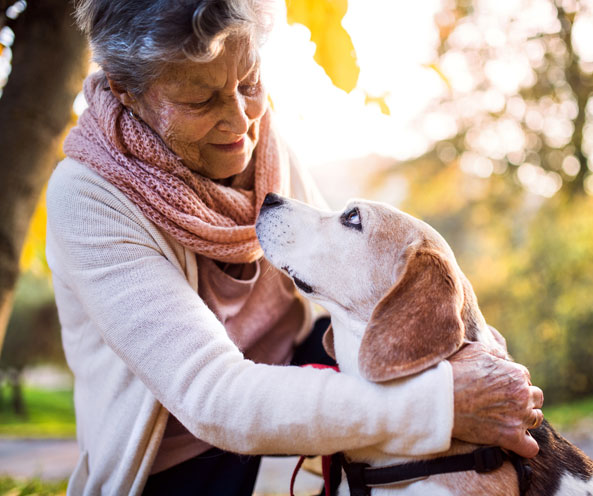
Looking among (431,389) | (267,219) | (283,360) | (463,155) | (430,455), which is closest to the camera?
(431,389)

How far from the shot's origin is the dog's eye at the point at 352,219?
75.5 inches

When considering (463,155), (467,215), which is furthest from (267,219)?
(467,215)

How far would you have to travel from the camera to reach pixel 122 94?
1846 millimetres

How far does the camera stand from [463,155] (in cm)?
1511

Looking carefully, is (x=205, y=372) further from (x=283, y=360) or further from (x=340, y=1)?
(x=340, y=1)

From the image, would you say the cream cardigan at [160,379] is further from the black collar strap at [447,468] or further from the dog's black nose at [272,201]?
the dog's black nose at [272,201]

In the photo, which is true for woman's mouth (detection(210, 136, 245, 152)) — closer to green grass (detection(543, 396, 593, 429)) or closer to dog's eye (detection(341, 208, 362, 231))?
dog's eye (detection(341, 208, 362, 231))

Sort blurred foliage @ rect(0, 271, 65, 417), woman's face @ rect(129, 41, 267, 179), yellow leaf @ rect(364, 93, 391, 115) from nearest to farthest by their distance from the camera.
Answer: woman's face @ rect(129, 41, 267, 179) < yellow leaf @ rect(364, 93, 391, 115) < blurred foliage @ rect(0, 271, 65, 417)

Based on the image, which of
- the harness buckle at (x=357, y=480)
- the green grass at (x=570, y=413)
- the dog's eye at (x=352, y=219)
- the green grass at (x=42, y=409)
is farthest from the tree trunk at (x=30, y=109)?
the green grass at (x=42, y=409)

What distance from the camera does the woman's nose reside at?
1796 millimetres

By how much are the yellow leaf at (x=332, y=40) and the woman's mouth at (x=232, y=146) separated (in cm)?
45

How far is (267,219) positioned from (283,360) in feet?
2.50

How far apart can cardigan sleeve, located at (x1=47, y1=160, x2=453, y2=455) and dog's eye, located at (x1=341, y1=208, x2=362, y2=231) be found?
604 mm

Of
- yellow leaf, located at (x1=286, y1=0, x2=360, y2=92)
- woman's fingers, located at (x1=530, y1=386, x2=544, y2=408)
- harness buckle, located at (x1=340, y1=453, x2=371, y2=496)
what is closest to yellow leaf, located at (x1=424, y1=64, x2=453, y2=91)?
yellow leaf, located at (x1=286, y1=0, x2=360, y2=92)
